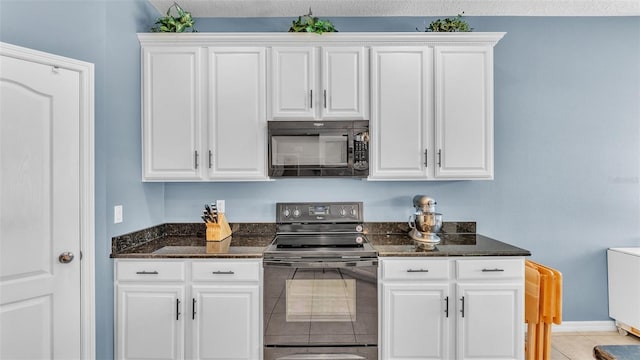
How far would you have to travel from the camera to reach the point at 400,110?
253cm

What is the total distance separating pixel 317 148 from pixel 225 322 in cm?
129

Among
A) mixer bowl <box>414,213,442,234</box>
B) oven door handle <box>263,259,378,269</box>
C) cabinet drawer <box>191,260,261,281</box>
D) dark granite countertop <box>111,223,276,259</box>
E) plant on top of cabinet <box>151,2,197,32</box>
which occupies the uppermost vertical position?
A: plant on top of cabinet <box>151,2,197,32</box>

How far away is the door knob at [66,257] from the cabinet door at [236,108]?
0.97 metres

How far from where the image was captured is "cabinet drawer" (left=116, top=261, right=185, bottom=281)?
219 cm

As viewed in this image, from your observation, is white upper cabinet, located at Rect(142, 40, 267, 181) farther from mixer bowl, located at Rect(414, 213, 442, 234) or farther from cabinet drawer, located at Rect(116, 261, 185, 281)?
mixer bowl, located at Rect(414, 213, 442, 234)

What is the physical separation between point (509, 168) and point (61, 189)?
3175 millimetres

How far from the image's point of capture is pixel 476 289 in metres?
2.21

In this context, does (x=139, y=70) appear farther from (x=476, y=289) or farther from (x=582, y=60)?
(x=582, y=60)

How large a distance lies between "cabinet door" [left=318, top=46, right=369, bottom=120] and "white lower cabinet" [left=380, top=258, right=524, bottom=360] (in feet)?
3.59

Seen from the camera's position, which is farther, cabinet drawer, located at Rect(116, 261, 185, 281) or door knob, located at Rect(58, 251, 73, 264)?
cabinet drawer, located at Rect(116, 261, 185, 281)

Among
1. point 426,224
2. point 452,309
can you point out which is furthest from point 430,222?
point 452,309

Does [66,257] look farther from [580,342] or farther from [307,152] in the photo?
[580,342]

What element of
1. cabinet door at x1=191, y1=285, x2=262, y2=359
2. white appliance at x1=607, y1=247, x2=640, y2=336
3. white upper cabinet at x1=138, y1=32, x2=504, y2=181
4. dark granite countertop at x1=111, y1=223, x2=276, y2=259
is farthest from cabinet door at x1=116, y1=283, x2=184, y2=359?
white appliance at x1=607, y1=247, x2=640, y2=336

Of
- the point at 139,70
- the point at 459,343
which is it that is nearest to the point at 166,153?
the point at 139,70
